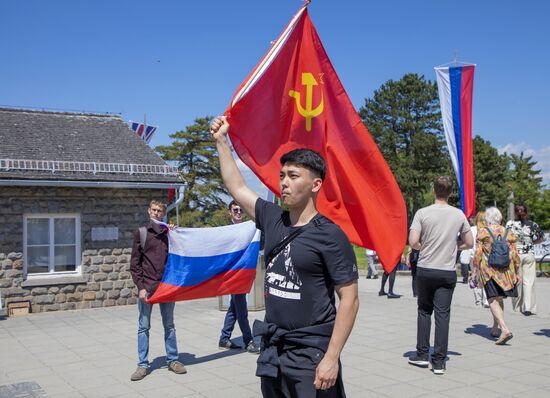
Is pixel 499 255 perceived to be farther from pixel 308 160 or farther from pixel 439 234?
pixel 308 160

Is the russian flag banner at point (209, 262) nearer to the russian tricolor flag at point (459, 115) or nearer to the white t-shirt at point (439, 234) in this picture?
the white t-shirt at point (439, 234)

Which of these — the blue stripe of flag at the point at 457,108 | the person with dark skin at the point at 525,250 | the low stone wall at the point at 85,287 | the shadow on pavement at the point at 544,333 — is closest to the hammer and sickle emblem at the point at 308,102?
the blue stripe of flag at the point at 457,108

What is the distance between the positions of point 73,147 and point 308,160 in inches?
520

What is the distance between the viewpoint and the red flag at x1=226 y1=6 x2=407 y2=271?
4.66m

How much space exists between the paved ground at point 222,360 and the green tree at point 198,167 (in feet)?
98.6

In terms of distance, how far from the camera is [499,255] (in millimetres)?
9242

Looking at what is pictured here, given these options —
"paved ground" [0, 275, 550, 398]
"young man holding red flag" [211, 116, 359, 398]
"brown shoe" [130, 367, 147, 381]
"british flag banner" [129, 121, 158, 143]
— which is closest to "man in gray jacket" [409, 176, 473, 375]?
"paved ground" [0, 275, 550, 398]

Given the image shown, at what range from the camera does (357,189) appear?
188 inches

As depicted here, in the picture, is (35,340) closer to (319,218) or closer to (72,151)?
(72,151)

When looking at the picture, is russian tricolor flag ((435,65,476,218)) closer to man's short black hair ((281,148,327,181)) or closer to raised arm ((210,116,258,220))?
raised arm ((210,116,258,220))

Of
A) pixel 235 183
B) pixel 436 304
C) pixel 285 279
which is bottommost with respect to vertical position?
pixel 436 304

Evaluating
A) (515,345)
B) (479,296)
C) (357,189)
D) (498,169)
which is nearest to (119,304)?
(479,296)

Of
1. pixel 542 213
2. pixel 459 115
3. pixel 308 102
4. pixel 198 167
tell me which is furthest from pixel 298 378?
pixel 542 213

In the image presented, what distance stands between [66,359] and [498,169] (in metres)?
64.3
